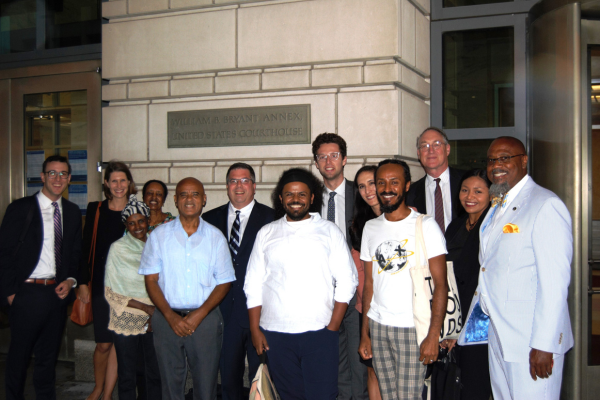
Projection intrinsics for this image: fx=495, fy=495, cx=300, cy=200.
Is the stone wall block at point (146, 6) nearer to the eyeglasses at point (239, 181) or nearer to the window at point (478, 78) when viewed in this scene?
the eyeglasses at point (239, 181)

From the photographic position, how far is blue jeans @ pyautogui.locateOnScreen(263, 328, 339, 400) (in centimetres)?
346

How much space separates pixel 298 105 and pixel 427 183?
1858 mm

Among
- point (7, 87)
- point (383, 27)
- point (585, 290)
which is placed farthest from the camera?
point (7, 87)

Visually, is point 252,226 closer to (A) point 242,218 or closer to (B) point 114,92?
(A) point 242,218

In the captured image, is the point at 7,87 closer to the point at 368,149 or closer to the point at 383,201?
the point at 368,149

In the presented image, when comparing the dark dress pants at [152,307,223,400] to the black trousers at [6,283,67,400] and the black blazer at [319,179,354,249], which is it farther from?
the black trousers at [6,283,67,400]

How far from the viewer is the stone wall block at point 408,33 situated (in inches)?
213

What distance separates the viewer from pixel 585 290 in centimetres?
486

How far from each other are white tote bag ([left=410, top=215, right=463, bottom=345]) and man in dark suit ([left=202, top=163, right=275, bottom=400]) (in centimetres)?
159

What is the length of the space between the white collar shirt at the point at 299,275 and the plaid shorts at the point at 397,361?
380 millimetres

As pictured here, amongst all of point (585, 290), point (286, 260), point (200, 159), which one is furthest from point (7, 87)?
point (585, 290)

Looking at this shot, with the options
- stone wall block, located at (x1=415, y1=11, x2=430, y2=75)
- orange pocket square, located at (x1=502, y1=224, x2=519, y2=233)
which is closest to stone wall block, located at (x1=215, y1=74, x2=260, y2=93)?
stone wall block, located at (x1=415, y1=11, x2=430, y2=75)

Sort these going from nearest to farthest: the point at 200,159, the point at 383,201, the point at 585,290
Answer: the point at 383,201 → the point at 585,290 → the point at 200,159

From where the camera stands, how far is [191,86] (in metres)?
6.13
